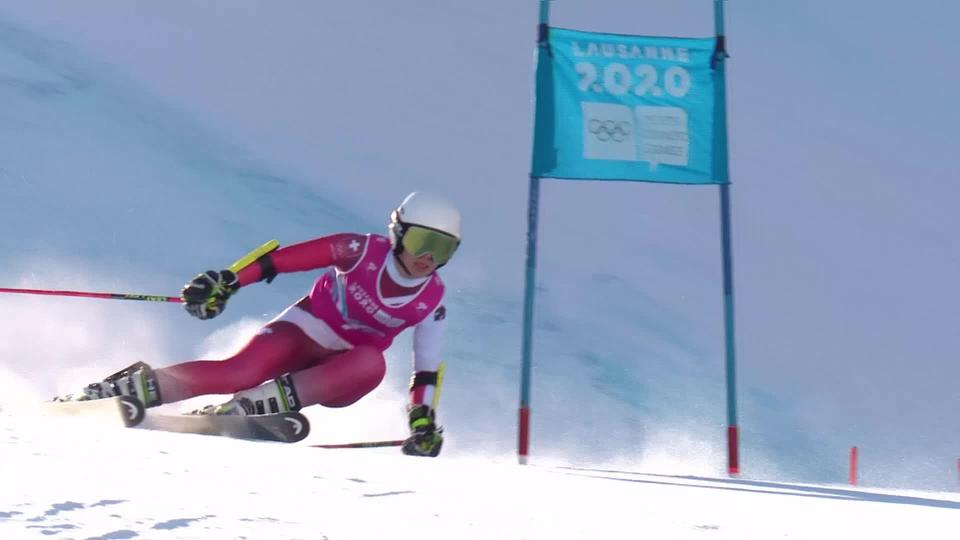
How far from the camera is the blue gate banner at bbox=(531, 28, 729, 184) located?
277 inches

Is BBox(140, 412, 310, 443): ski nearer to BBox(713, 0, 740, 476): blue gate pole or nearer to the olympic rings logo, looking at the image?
BBox(713, 0, 740, 476): blue gate pole

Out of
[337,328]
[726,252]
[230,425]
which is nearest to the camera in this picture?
[230,425]

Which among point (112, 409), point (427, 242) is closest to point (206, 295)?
point (112, 409)

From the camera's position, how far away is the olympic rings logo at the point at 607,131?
7047mm

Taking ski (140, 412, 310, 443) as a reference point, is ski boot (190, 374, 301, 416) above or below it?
above

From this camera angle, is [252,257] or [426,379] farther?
[426,379]

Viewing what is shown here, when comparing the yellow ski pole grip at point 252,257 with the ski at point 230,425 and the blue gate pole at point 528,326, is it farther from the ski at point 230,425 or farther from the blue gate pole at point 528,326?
the blue gate pole at point 528,326

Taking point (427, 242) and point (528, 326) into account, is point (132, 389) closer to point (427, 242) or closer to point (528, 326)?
point (427, 242)

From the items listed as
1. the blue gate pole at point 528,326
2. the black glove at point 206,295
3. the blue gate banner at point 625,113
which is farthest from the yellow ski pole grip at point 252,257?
the blue gate banner at point 625,113

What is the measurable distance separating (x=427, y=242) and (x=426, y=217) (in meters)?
0.12

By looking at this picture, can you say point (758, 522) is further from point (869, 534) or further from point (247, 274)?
point (247, 274)

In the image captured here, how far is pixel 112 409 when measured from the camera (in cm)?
475

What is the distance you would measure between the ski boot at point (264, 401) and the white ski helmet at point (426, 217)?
2.89 feet

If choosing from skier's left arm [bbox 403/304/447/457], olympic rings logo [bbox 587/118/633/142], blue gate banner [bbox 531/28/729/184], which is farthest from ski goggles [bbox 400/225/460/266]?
olympic rings logo [bbox 587/118/633/142]
